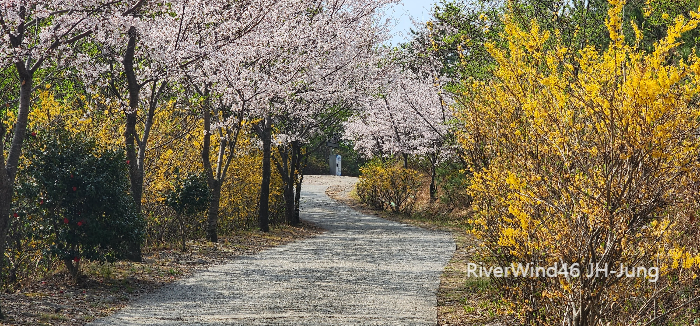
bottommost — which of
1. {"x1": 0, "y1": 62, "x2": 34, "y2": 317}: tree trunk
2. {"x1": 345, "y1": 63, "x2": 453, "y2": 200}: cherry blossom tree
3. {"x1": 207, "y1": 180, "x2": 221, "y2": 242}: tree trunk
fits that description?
{"x1": 207, "y1": 180, "x2": 221, "y2": 242}: tree trunk

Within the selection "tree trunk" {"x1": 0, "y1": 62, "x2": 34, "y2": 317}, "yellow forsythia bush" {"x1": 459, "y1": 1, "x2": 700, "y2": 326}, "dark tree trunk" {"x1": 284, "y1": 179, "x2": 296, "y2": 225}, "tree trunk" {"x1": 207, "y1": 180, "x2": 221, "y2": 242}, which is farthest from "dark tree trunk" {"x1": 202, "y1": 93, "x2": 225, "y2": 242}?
"yellow forsythia bush" {"x1": 459, "y1": 1, "x2": 700, "y2": 326}

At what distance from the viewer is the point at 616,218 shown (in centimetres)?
390

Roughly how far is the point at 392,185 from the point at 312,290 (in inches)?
653

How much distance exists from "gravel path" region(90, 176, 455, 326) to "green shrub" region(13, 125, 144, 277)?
1.05m

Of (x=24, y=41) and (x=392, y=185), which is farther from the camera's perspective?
(x=392, y=185)

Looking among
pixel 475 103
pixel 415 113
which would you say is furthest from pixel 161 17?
pixel 415 113

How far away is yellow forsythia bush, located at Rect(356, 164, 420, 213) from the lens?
24.9 meters

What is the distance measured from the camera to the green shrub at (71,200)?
816 cm

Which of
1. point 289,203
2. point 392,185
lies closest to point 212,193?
point 289,203

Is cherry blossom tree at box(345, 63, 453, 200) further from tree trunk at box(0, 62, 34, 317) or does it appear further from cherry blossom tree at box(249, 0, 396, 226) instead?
tree trunk at box(0, 62, 34, 317)

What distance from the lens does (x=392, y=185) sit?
25156 millimetres

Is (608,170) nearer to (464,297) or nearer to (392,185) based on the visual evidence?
(464,297)

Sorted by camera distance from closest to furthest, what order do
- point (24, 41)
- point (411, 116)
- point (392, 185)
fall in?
point (24, 41) → point (411, 116) → point (392, 185)

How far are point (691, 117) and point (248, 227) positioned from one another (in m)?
15.5
